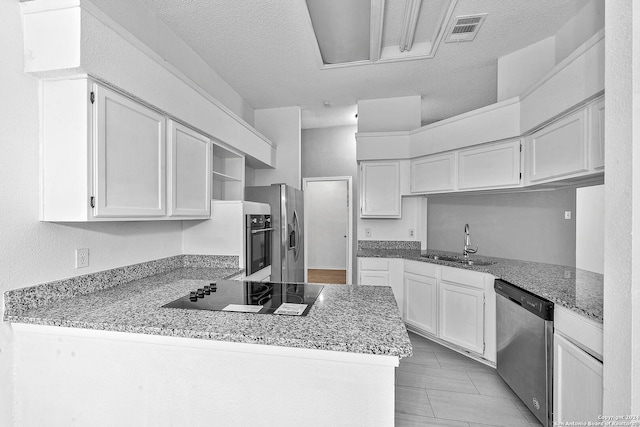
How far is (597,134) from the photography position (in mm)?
1646

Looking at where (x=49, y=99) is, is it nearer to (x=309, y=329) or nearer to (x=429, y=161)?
(x=309, y=329)

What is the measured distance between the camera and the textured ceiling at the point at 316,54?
2186mm

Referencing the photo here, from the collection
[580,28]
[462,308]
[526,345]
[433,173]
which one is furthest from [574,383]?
[580,28]

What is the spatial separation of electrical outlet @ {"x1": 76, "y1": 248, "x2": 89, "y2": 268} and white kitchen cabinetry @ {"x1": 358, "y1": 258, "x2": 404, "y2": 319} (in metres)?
2.50

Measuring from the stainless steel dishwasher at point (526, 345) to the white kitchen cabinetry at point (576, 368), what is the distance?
55 millimetres

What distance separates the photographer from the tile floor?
1.91 metres

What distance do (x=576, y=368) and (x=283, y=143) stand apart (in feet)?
12.1

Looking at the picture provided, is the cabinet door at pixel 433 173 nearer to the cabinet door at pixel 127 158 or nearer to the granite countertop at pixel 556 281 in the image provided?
the granite countertop at pixel 556 281

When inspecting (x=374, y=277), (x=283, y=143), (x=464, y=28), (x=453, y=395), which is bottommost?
(x=453, y=395)

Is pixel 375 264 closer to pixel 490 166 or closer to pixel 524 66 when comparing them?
pixel 490 166

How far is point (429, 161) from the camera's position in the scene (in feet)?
10.9

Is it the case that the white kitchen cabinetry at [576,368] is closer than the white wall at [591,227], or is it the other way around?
the white kitchen cabinetry at [576,368]

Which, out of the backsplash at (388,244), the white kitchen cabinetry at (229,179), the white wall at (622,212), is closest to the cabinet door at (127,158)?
the white kitchen cabinetry at (229,179)

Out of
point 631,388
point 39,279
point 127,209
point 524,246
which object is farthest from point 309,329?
point 524,246
